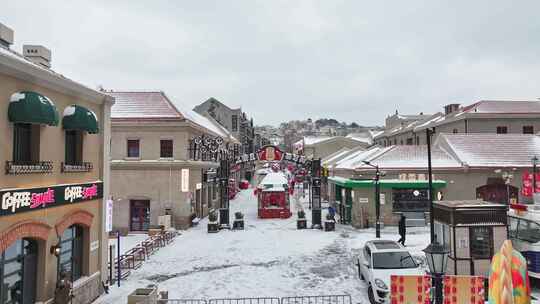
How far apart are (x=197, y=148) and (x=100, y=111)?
17.2m

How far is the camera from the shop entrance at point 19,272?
1055 centimetres

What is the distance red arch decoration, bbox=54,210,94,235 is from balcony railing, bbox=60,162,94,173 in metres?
1.34

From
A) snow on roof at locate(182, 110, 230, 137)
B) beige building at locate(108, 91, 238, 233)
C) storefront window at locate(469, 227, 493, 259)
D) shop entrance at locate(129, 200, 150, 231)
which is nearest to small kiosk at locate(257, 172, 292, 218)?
beige building at locate(108, 91, 238, 233)

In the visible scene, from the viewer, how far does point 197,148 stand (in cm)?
3291

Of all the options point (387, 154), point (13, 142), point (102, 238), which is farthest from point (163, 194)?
point (13, 142)

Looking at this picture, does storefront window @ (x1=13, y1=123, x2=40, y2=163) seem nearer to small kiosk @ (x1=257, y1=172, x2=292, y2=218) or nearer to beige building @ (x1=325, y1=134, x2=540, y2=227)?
beige building @ (x1=325, y1=134, x2=540, y2=227)

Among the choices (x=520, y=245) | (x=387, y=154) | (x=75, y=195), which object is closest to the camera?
(x=75, y=195)

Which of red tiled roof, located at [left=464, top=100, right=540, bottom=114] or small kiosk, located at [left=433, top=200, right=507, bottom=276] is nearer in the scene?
small kiosk, located at [left=433, top=200, right=507, bottom=276]

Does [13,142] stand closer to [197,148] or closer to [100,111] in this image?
[100,111]

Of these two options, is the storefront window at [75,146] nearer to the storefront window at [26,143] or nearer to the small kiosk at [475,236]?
the storefront window at [26,143]

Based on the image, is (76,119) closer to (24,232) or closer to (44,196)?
(44,196)

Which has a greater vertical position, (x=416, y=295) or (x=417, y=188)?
(x=417, y=188)

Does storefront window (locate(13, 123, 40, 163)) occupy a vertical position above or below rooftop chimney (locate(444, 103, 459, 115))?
below

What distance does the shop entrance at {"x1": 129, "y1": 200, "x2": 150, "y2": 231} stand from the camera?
30.4 meters
